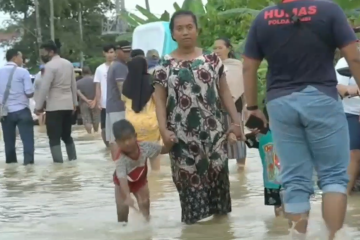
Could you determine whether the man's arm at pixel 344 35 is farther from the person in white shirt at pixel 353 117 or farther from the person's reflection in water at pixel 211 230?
the person in white shirt at pixel 353 117

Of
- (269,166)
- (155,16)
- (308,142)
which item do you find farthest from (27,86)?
(155,16)

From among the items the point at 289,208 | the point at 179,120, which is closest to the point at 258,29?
the point at 289,208

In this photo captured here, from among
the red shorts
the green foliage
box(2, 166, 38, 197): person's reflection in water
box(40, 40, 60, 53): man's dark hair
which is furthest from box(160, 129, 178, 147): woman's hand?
the green foliage

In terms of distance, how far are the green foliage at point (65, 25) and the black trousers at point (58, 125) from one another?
46.0m

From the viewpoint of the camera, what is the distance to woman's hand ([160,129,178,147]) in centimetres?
714

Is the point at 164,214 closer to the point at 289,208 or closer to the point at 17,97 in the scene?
the point at 289,208

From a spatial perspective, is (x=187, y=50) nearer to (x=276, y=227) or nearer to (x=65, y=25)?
(x=276, y=227)

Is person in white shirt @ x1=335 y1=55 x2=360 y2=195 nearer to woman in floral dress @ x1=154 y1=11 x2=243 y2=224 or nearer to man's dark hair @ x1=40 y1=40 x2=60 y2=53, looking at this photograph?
woman in floral dress @ x1=154 y1=11 x2=243 y2=224

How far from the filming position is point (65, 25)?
62.6 meters

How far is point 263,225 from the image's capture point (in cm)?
→ 734

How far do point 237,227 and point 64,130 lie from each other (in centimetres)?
697

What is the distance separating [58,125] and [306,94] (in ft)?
27.7

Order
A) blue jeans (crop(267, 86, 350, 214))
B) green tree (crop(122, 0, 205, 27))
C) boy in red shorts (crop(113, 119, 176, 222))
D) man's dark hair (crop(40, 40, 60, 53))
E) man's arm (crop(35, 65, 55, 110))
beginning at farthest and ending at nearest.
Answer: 1. green tree (crop(122, 0, 205, 27))
2. man's dark hair (crop(40, 40, 60, 53))
3. man's arm (crop(35, 65, 55, 110))
4. boy in red shorts (crop(113, 119, 176, 222))
5. blue jeans (crop(267, 86, 350, 214))

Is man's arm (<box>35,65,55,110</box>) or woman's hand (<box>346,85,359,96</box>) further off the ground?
woman's hand (<box>346,85,359,96</box>)
